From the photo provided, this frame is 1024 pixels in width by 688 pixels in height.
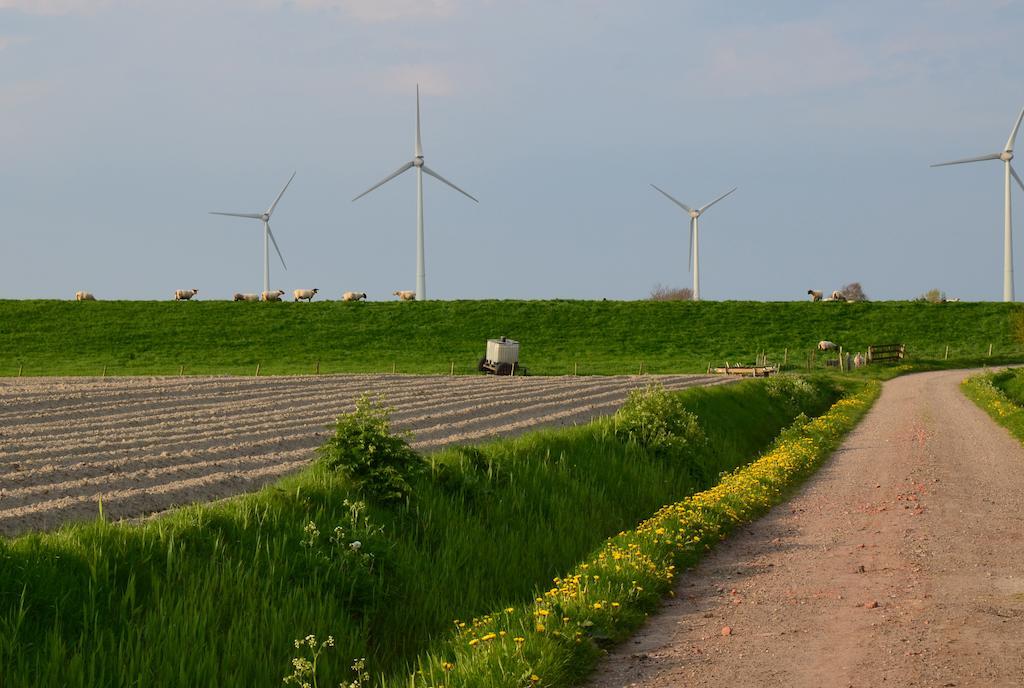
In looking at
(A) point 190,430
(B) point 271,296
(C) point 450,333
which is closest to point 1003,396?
(A) point 190,430

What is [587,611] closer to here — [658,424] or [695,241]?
[658,424]

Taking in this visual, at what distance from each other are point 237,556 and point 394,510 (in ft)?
8.54

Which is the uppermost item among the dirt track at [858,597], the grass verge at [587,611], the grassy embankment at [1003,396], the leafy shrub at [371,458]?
the leafy shrub at [371,458]

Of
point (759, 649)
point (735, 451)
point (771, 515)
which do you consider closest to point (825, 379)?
point (735, 451)

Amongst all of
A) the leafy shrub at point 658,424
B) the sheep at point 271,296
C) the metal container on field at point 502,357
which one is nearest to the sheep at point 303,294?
the sheep at point 271,296

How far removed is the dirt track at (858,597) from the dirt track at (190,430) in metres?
7.97

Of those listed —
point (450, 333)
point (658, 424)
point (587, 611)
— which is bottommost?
point (587, 611)

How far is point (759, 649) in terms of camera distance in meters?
8.38

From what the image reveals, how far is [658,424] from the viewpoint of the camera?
19.7 meters

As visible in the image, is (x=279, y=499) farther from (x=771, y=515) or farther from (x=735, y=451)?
(x=735, y=451)

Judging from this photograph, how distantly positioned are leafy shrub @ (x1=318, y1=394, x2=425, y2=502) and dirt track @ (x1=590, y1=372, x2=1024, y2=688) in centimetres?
353

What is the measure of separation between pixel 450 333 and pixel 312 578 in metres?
74.7

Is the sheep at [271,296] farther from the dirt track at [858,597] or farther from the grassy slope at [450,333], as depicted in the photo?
the dirt track at [858,597]

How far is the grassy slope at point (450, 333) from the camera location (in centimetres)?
6938
